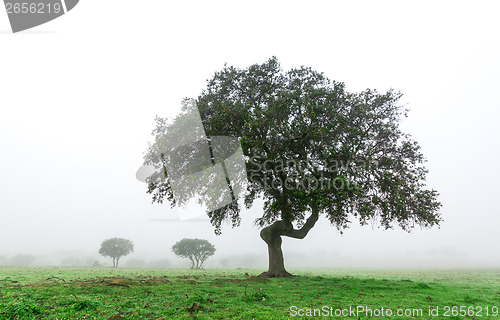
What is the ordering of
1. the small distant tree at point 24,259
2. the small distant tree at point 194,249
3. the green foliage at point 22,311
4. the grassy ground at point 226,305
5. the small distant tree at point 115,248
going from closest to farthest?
the green foliage at point 22,311
the grassy ground at point 226,305
the small distant tree at point 194,249
the small distant tree at point 115,248
the small distant tree at point 24,259

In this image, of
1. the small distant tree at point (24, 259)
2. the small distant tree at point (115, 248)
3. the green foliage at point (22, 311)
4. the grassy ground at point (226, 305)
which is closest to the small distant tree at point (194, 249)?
the small distant tree at point (115, 248)

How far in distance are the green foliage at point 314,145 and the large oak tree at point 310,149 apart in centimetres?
8

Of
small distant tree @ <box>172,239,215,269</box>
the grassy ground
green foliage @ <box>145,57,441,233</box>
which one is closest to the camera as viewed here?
the grassy ground

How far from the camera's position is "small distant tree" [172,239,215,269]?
7156cm

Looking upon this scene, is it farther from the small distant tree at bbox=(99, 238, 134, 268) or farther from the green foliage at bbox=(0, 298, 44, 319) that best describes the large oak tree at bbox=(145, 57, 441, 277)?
the small distant tree at bbox=(99, 238, 134, 268)

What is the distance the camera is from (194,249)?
72.4 m

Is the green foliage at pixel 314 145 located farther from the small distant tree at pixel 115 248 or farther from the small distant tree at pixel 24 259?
the small distant tree at pixel 24 259

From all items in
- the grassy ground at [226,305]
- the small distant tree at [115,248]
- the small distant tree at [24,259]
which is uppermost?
the grassy ground at [226,305]

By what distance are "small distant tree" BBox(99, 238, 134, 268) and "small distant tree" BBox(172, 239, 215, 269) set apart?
22096 mm

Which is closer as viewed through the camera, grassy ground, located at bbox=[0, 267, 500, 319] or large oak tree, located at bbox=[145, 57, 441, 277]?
grassy ground, located at bbox=[0, 267, 500, 319]

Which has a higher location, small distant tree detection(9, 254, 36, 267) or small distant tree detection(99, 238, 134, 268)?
small distant tree detection(99, 238, 134, 268)

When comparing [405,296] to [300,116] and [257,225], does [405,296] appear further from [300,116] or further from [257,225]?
[257,225]

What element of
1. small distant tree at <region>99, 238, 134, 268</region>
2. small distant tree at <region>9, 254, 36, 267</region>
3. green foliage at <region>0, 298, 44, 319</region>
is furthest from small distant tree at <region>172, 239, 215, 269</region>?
small distant tree at <region>9, 254, 36, 267</region>

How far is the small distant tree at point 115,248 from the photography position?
8050 cm
